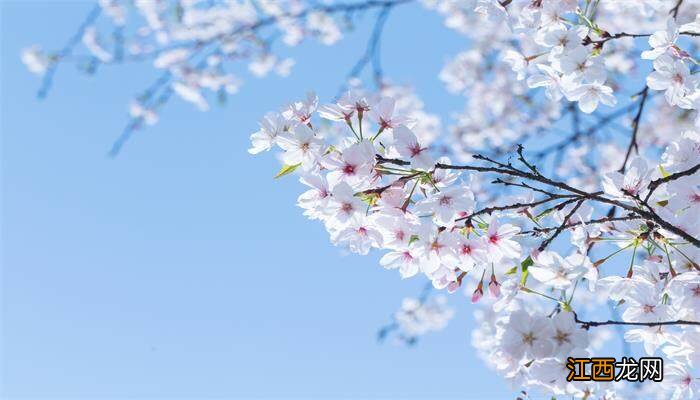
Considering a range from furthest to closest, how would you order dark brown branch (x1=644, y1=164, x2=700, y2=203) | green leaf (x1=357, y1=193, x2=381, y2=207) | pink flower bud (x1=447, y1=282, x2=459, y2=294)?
pink flower bud (x1=447, y1=282, x2=459, y2=294) → green leaf (x1=357, y1=193, x2=381, y2=207) → dark brown branch (x1=644, y1=164, x2=700, y2=203)

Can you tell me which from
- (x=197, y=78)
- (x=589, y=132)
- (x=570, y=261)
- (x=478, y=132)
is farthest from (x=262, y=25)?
(x=570, y=261)

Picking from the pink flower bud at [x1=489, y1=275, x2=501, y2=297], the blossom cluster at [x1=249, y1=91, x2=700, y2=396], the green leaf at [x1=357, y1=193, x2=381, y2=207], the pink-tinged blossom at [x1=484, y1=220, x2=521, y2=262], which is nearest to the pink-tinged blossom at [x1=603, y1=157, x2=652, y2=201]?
the blossom cluster at [x1=249, y1=91, x2=700, y2=396]

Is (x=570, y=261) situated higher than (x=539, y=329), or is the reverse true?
(x=570, y=261)

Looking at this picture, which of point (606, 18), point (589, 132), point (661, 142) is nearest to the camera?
point (589, 132)

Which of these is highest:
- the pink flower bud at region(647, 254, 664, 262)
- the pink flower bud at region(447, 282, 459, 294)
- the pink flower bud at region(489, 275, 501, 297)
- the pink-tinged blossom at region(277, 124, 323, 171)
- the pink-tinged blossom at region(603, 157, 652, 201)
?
the pink-tinged blossom at region(603, 157, 652, 201)

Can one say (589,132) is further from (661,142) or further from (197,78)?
(197,78)

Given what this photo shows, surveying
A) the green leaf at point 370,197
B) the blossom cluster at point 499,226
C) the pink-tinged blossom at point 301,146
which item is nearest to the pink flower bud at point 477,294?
the blossom cluster at point 499,226

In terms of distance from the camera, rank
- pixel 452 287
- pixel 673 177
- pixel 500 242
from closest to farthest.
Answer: pixel 673 177 < pixel 500 242 < pixel 452 287

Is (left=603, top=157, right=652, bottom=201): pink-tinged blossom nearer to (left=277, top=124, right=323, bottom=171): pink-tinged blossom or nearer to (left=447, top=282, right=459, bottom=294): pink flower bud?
(left=447, top=282, right=459, bottom=294): pink flower bud

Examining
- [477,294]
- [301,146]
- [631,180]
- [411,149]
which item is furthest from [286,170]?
[631,180]

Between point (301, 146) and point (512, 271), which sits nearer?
point (301, 146)

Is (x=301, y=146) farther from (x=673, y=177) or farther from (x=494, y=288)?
(x=673, y=177)

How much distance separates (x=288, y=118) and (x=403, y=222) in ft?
1.56

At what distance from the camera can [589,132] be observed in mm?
4750
